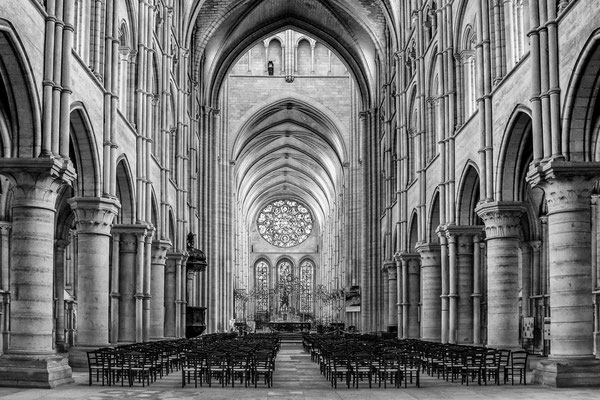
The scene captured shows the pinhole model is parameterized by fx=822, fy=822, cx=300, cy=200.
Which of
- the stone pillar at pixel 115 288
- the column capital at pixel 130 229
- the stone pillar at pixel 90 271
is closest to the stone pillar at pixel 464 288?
the column capital at pixel 130 229

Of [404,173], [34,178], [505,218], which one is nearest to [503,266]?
[505,218]

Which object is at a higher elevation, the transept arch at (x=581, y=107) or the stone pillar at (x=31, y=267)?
the transept arch at (x=581, y=107)

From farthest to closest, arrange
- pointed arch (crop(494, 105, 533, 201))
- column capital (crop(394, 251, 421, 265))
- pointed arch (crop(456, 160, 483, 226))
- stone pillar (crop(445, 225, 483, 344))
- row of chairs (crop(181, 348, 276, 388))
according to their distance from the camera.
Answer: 1. column capital (crop(394, 251, 421, 265))
2. stone pillar (crop(445, 225, 483, 344))
3. pointed arch (crop(456, 160, 483, 226))
4. pointed arch (crop(494, 105, 533, 201))
5. row of chairs (crop(181, 348, 276, 388))

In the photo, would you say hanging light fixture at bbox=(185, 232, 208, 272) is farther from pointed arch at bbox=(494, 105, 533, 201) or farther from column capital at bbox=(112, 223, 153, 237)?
pointed arch at bbox=(494, 105, 533, 201)

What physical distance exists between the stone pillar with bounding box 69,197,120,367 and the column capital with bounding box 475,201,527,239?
12.6 meters

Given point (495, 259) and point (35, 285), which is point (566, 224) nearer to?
point (495, 259)

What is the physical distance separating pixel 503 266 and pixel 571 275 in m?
6.48

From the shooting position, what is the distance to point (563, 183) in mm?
20375

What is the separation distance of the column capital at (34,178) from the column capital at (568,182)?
12173 millimetres

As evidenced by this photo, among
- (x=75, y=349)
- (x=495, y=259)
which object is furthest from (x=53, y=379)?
(x=495, y=259)

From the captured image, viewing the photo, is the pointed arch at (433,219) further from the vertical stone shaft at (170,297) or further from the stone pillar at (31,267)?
the stone pillar at (31,267)

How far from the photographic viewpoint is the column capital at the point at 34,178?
1998cm

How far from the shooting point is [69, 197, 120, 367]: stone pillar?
2683 centimetres

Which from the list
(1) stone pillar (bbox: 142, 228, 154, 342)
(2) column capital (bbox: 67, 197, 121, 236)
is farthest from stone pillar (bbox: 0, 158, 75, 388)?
(1) stone pillar (bbox: 142, 228, 154, 342)
